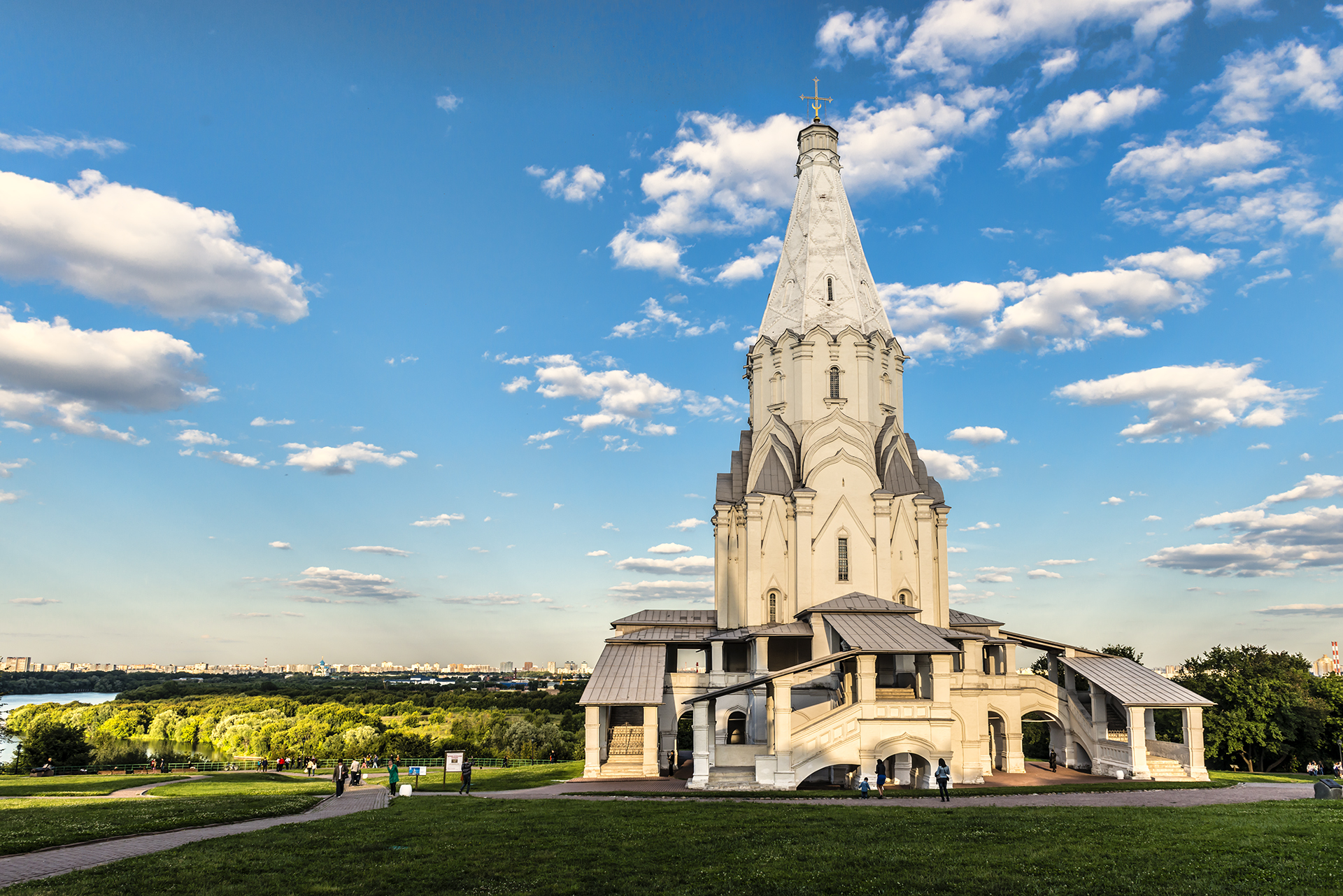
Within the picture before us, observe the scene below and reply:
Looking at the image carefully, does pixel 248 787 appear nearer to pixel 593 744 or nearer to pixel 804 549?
pixel 593 744

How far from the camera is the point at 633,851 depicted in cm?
1268

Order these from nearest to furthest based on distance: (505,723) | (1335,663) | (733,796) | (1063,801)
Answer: (1063,801), (733,796), (505,723), (1335,663)

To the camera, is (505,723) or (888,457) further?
(505,723)

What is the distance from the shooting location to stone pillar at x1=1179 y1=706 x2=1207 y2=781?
27.8 meters

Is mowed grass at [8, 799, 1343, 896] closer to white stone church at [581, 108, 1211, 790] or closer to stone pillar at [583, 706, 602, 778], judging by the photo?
white stone church at [581, 108, 1211, 790]

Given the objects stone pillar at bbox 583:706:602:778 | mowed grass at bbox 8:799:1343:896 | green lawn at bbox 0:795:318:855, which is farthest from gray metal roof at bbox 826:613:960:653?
green lawn at bbox 0:795:318:855

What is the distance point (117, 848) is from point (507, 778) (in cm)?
1806

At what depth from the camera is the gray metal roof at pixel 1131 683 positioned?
2827 cm

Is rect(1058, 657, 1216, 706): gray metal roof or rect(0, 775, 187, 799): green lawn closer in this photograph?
rect(0, 775, 187, 799): green lawn

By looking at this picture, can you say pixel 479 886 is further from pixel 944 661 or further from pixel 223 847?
pixel 944 661

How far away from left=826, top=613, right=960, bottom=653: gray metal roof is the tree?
63.1 ft

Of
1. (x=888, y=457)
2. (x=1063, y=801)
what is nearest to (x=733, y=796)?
(x=1063, y=801)

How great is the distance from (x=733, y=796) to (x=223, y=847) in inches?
506

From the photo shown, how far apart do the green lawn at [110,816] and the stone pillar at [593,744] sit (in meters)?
9.38
